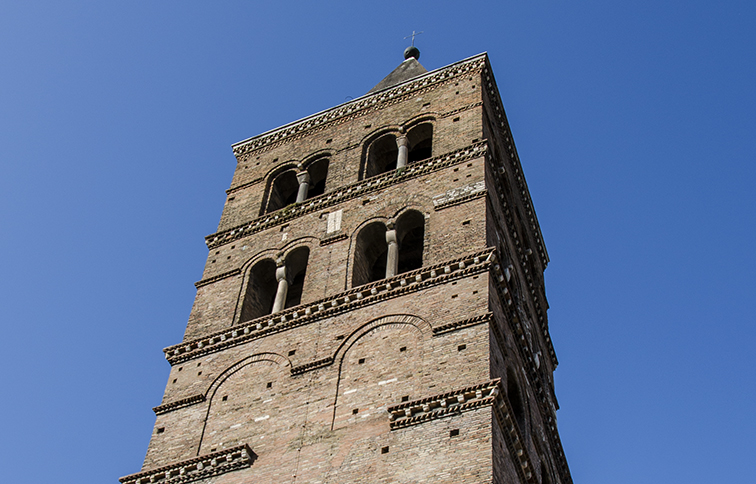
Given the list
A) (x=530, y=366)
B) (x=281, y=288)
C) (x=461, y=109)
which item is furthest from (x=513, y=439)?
(x=461, y=109)

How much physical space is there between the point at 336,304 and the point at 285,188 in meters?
7.26

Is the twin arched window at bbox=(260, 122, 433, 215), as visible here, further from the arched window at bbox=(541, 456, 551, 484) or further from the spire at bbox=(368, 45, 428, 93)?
the arched window at bbox=(541, 456, 551, 484)

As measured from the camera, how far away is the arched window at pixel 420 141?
2455 cm

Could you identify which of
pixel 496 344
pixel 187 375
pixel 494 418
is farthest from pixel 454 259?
pixel 187 375

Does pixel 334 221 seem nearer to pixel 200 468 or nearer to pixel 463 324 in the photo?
pixel 463 324

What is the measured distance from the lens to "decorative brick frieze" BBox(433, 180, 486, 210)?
20.3 m

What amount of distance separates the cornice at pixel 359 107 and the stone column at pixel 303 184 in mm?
1911

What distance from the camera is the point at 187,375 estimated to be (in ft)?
62.6

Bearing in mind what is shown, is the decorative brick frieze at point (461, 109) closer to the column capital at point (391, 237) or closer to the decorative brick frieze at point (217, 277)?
the column capital at point (391, 237)

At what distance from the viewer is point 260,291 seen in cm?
2150

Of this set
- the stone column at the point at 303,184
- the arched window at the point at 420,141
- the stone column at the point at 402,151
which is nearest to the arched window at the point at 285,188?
the stone column at the point at 303,184

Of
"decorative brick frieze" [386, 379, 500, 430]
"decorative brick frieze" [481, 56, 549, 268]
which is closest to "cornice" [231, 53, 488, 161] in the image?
"decorative brick frieze" [481, 56, 549, 268]

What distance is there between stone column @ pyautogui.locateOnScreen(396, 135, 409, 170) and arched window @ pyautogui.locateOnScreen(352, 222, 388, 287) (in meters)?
1.97

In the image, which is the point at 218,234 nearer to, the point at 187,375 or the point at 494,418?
the point at 187,375
